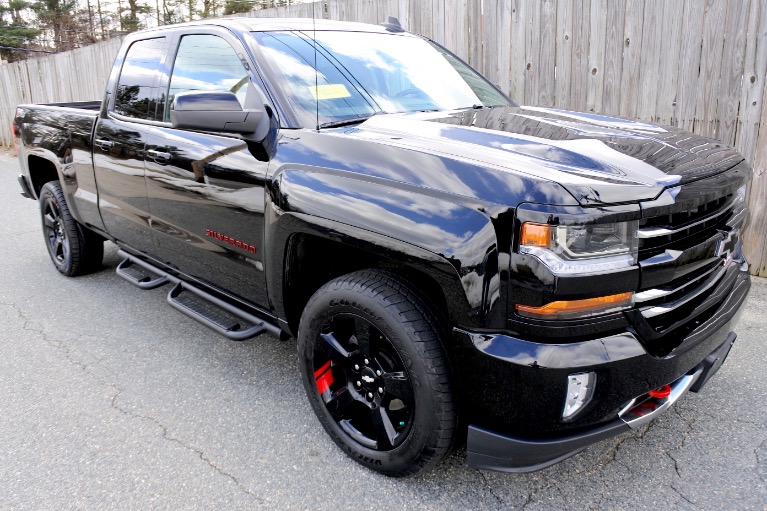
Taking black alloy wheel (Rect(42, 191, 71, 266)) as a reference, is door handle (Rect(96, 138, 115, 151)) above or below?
above

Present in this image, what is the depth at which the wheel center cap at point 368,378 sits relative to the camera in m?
2.45

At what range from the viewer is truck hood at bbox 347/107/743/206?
1991 mm

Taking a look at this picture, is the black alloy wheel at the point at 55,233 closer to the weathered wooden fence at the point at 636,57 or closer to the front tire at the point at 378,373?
the weathered wooden fence at the point at 636,57

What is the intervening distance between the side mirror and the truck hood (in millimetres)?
482

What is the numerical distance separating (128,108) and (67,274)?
1963mm

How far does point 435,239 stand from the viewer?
2074 millimetres

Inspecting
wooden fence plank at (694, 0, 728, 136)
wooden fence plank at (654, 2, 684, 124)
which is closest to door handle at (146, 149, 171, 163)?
wooden fence plank at (654, 2, 684, 124)

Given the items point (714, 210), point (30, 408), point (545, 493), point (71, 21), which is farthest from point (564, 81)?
point (71, 21)

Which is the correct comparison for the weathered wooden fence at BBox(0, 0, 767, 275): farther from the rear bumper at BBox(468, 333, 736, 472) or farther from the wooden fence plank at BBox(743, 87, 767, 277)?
the rear bumper at BBox(468, 333, 736, 472)

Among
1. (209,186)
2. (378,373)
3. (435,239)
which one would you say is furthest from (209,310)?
(435,239)

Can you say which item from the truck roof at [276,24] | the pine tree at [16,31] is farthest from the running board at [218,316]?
the pine tree at [16,31]

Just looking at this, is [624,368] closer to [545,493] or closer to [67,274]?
[545,493]

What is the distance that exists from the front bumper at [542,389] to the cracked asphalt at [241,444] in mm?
419

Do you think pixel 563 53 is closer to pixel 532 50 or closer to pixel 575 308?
pixel 532 50
